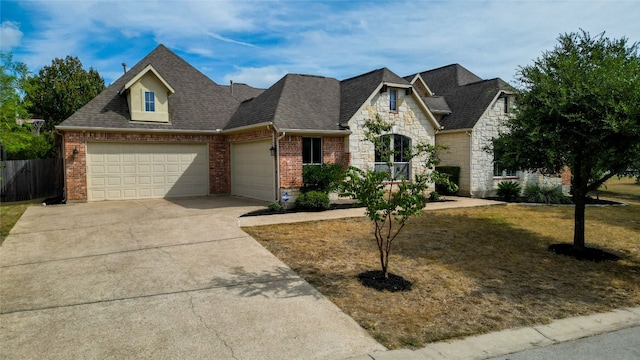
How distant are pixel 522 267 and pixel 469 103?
14234mm

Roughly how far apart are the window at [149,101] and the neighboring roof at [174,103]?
68 cm

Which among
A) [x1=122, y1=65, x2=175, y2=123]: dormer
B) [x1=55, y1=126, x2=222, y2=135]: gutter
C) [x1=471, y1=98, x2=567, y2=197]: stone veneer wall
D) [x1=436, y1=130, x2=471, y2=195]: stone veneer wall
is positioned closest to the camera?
[x1=55, y1=126, x2=222, y2=135]: gutter

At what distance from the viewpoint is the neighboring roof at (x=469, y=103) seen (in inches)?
763

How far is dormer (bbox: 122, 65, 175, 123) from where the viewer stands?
1709 cm

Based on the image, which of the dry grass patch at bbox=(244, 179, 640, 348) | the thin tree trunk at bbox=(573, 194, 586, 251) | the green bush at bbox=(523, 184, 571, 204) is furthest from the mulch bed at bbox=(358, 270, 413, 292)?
the green bush at bbox=(523, 184, 571, 204)

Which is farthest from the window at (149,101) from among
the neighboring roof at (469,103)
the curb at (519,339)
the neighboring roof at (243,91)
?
the curb at (519,339)

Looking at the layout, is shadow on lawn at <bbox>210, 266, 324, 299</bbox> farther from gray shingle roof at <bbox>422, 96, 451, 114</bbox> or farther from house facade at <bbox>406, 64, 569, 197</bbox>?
gray shingle roof at <bbox>422, 96, 451, 114</bbox>

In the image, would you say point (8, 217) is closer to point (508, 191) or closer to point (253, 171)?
point (253, 171)

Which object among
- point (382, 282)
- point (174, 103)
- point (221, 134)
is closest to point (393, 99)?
point (221, 134)

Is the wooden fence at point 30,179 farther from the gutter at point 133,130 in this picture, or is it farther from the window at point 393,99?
the window at point 393,99

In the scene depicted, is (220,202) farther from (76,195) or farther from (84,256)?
(84,256)

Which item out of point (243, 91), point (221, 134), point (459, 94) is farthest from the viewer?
point (243, 91)

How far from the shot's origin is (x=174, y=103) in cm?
1889

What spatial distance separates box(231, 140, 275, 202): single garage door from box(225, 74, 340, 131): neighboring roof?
1072mm
